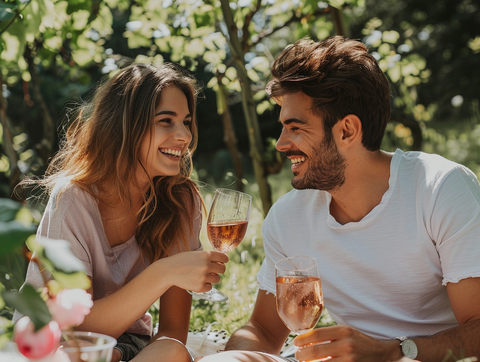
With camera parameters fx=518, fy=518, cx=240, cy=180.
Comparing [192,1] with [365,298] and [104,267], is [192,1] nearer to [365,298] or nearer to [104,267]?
[104,267]

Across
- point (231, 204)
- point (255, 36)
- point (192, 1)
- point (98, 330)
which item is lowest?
point (98, 330)

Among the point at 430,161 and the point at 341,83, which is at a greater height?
the point at 341,83

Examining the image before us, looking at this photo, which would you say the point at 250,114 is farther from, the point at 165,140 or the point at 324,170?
the point at 324,170

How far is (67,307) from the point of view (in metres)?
0.94

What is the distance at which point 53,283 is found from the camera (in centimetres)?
92

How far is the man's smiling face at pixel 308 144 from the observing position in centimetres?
230

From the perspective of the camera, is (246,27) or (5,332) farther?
(246,27)

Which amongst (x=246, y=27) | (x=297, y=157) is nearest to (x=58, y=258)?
(x=297, y=157)

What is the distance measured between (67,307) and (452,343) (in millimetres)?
1488

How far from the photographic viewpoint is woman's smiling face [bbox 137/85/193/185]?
8.36ft

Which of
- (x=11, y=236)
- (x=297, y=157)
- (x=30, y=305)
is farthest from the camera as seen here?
(x=297, y=157)

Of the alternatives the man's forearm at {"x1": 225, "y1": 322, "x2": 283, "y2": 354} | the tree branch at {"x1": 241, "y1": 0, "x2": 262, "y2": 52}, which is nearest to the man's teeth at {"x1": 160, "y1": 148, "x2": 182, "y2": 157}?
the man's forearm at {"x1": 225, "y1": 322, "x2": 283, "y2": 354}

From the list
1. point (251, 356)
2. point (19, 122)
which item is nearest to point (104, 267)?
point (251, 356)

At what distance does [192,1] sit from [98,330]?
2.69 meters
